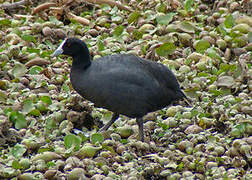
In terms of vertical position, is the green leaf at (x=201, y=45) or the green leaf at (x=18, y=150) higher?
the green leaf at (x=201, y=45)

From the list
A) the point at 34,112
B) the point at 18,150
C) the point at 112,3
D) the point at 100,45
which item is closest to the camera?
the point at 18,150

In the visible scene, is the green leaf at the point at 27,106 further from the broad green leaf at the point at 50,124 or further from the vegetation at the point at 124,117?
the broad green leaf at the point at 50,124

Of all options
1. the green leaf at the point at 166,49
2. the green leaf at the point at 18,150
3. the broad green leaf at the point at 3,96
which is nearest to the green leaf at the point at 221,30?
the green leaf at the point at 166,49

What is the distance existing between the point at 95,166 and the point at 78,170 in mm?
303

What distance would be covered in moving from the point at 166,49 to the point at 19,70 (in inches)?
84.2

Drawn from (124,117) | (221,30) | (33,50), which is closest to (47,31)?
(33,50)

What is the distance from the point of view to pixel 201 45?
8570 mm

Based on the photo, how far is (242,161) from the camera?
19.2 feet

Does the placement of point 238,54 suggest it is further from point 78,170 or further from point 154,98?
point 78,170

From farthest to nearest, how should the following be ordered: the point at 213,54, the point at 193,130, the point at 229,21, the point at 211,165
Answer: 1. the point at 229,21
2. the point at 213,54
3. the point at 193,130
4. the point at 211,165

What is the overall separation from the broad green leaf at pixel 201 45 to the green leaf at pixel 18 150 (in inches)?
138

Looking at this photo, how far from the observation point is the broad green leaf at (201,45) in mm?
8536

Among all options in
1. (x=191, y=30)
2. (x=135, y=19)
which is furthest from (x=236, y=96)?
(x=135, y=19)

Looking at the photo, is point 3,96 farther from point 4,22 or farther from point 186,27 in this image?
point 186,27
